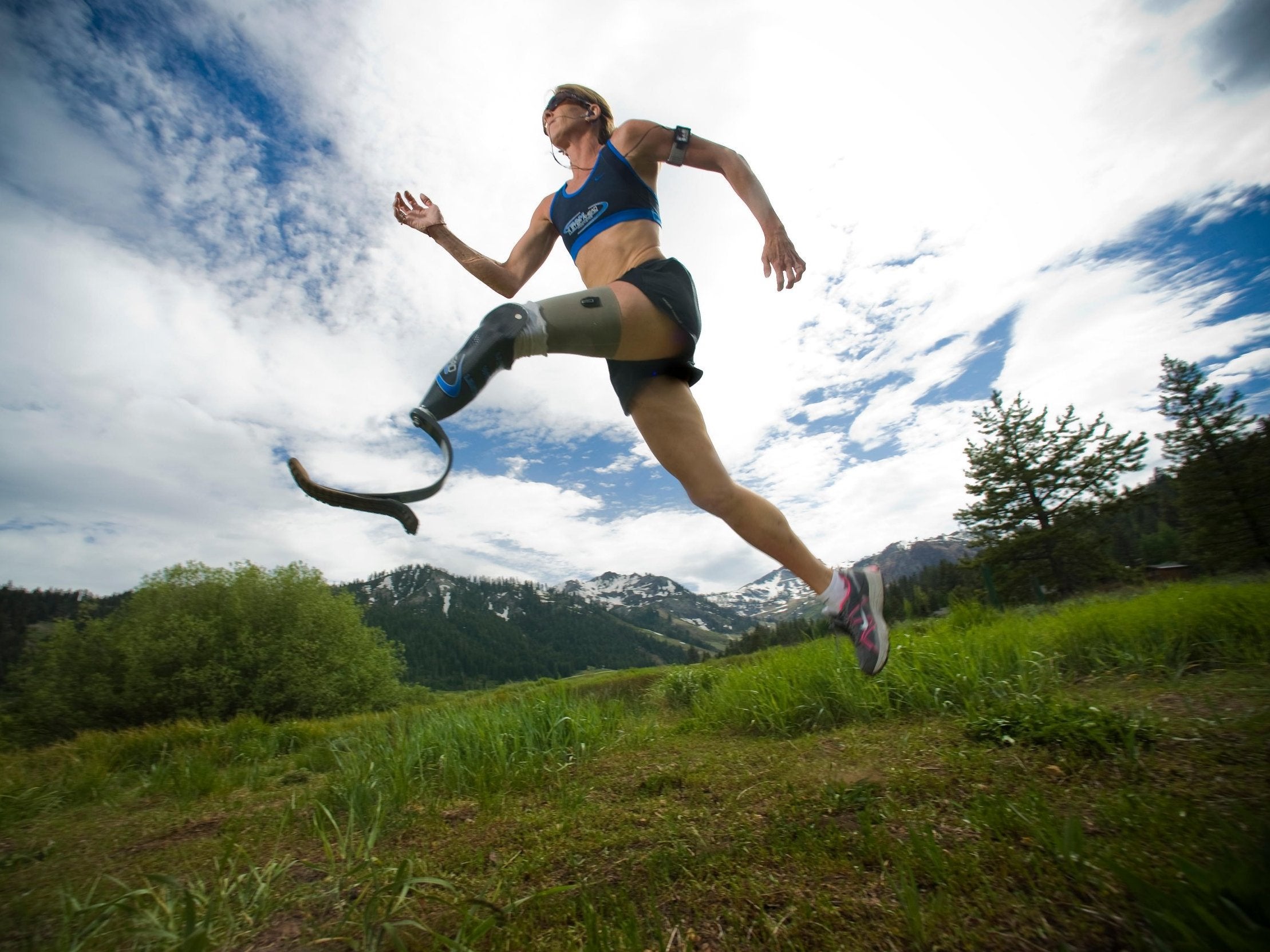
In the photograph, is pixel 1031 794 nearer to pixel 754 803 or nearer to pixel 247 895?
pixel 754 803

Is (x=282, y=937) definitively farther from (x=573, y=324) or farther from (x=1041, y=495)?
(x=1041, y=495)

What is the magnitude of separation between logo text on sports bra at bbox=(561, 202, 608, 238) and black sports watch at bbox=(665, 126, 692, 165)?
18.0 inches

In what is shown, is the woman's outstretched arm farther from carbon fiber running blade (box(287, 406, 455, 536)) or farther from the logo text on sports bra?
carbon fiber running blade (box(287, 406, 455, 536))

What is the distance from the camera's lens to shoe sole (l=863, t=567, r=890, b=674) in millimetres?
2330

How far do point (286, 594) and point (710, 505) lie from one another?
3953 cm

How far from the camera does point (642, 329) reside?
2.16m

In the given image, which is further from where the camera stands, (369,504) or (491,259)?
(491,259)

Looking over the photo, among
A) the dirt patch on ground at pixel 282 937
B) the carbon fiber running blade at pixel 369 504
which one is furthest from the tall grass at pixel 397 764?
the carbon fiber running blade at pixel 369 504

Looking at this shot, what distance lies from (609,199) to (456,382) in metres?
1.24

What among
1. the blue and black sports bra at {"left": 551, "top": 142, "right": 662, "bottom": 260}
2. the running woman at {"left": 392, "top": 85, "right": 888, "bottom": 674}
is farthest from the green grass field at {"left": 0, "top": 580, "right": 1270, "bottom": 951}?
the blue and black sports bra at {"left": 551, "top": 142, "right": 662, "bottom": 260}

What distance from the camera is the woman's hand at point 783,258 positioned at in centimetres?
242

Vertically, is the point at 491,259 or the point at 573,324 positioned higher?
the point at 491,259

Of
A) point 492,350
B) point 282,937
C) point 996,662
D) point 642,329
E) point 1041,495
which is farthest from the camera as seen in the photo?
point 1041,495

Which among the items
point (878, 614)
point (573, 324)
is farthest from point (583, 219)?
point (878, 614)
